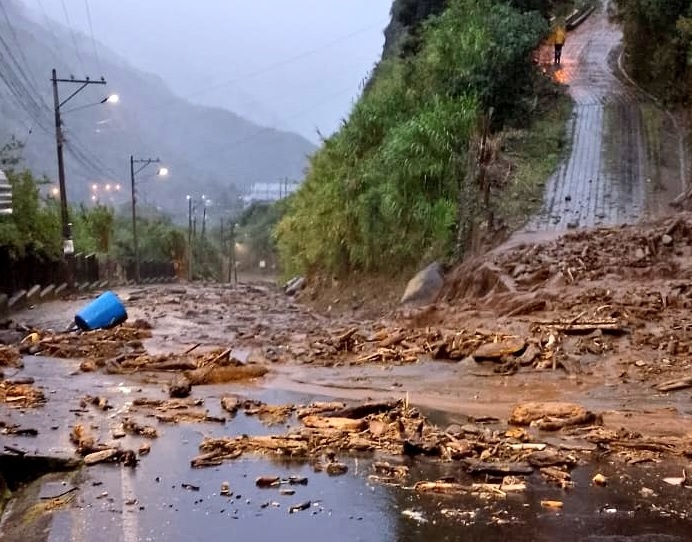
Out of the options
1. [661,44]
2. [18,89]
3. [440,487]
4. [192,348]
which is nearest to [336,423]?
[440,487]

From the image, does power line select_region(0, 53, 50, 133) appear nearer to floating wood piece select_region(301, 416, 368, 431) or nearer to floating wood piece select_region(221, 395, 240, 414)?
floating wood piece select_region(221, 395, 240, 414)

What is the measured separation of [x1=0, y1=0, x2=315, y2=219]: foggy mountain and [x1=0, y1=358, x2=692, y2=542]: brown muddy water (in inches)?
2210

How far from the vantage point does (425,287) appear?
46.0 feet

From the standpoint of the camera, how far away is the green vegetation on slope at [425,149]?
15.6m

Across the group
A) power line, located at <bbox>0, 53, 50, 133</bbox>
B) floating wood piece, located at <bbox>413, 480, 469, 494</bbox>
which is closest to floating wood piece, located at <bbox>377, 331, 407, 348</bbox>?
floating wood piece, located at <bbox>413, 480, 469, 494</bbox>

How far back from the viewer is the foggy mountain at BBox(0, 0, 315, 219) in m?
83.1

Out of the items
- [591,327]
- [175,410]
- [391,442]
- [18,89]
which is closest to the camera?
[391,442]

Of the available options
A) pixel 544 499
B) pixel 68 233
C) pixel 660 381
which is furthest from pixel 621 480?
pixel 68 233

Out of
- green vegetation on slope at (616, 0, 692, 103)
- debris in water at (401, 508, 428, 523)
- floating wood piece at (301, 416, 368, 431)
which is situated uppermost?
green vegetation on slope at (616, 0, 692, 103)

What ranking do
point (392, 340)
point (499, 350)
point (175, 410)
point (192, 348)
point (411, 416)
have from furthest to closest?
point (192, 348) < point (392, 340) < point (499, 350) < point (175, 410) < point (411, 416)

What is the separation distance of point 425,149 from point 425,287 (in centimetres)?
323

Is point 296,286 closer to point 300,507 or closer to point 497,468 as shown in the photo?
point 497,468

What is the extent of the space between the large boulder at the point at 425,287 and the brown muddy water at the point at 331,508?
818cm

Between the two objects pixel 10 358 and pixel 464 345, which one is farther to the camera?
pixel 10 358
